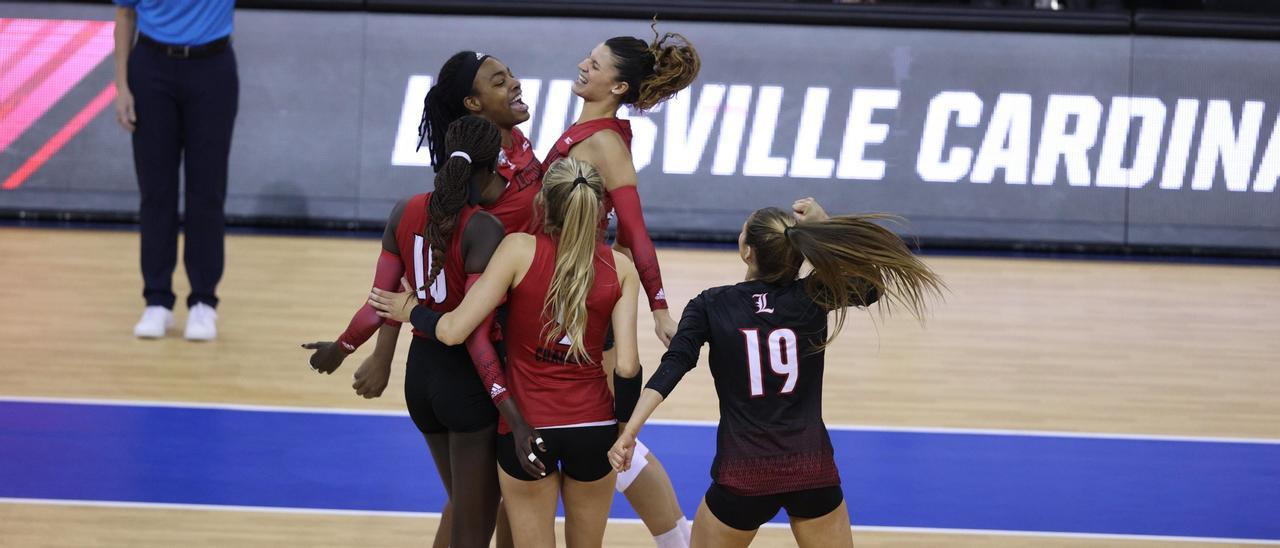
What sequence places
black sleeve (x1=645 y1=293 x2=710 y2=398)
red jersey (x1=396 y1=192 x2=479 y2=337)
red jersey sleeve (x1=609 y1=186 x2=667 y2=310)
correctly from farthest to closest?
red jersey sleeve (x1=609 y1=186 x2=667 y2=310) → red jersey (x1=396 y1=192 x2=479 y2=337) → black sleeve (x1=645 y1=293 x2=710 y2=398)

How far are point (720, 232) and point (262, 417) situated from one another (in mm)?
5146

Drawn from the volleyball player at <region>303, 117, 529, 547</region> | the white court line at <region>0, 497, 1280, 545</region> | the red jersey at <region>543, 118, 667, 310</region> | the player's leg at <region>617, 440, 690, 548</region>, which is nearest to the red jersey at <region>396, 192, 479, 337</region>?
the volleyball player at <region>303, 117, 529, 547</region>

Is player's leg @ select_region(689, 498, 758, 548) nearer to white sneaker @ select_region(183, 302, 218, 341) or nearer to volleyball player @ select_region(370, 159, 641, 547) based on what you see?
volleyball player @ select_region(370, 159, 641, 547)

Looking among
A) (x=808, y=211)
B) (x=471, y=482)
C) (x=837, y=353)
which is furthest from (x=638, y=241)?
(x=837, y=353)

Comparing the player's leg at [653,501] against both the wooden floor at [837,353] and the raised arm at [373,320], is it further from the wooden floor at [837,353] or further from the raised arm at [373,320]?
the raised arm at [373,320]

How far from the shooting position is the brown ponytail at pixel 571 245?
12.5 ft

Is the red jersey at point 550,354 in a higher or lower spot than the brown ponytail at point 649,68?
lower

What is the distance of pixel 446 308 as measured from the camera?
4.09m

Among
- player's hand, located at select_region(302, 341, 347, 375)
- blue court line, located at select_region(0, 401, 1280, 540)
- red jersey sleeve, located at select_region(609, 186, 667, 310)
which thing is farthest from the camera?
Result: blue court line, located at select_region(0, 401, 1280, 540)

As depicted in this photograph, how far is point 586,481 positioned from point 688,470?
1.85 meters

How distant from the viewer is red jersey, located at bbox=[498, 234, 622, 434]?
3.85 metres

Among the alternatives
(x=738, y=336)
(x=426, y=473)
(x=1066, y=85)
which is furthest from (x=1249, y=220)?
(x=738, y=336)

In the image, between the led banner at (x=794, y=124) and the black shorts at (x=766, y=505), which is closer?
the black shorts at (x=766, y=505)

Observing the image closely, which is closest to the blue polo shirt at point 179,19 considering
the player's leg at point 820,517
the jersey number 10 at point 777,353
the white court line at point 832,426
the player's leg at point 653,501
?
the white court line at point 832,426
